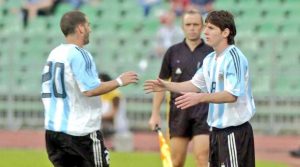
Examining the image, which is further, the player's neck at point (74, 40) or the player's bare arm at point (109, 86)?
the player's neck at point (74, 40)

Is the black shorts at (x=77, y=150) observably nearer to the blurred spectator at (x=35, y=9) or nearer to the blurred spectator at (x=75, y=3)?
the blurred spectator at (x=35, y=9)

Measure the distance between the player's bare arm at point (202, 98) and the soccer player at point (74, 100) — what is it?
0.95 meters

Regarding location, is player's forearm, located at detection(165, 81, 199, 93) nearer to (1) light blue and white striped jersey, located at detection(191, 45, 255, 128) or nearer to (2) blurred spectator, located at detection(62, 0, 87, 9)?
(1) light blue and white striped jersey, located at detection(191, 45, 255, 128)

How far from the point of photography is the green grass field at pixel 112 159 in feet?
52.4

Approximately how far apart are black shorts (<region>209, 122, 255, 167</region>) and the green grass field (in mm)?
6208

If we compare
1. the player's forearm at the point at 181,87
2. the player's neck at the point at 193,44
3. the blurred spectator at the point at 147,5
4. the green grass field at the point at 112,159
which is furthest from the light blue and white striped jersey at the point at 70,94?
the blurred spectator at the point at 147,5

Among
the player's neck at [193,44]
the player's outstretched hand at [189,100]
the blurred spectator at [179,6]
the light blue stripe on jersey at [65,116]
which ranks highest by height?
the blurred spectator at [179,6]

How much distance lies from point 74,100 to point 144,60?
11076 millimetres

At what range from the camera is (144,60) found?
21.2 m

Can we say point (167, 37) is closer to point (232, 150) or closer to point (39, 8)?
point (39, 8)

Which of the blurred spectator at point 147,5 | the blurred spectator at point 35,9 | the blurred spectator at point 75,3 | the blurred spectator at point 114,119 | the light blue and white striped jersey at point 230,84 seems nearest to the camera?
the light blue and white striped jersey at point 230,84

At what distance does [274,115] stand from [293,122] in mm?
415

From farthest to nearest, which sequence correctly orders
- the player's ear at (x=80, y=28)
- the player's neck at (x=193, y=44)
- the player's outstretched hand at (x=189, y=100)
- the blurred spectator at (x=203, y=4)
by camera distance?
the blurred spectator at (x=203, y=4) → the player's neck at (x=193, y=44) → the player's ear at (x=80, y=28) → the player's outstretched hand at (x=189, y=100)

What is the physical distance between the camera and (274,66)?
21094 mm
